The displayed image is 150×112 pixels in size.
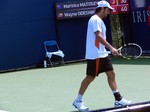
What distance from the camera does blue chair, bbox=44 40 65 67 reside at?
14461 millimetres

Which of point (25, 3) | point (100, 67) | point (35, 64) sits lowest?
point (35, 64)

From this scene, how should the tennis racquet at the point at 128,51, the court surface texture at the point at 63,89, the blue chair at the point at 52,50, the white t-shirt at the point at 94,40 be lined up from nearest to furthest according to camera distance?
the white t-shirt at the point at 94,40 → the tennis racquet at the point at 128,51 → the court surface texture at the point at 63,89 → the blue chair at the point at 52,50

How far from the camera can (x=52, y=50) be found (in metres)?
15.0

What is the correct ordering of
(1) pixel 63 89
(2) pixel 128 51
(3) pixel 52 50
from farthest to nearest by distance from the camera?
(3) pixel 52 50 < (1) pixel 63 89 < (2) pixel 128 51

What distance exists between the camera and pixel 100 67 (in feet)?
21.1

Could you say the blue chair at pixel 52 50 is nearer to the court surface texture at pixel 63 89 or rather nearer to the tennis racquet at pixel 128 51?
the court surface texture at pixel 63 89

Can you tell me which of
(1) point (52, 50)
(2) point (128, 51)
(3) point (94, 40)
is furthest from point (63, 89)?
(1) point (52, 50)

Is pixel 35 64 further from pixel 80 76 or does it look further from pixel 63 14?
pixel 80 76

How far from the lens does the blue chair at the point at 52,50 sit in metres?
14.5

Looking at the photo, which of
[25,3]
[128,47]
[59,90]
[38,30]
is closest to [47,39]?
[38,30]

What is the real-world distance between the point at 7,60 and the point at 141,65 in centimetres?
484

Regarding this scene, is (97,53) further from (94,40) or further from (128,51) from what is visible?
(128,51)

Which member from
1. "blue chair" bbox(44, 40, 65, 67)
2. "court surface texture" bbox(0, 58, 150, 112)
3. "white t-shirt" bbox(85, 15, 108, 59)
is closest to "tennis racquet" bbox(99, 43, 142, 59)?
"white t-shirt" bbox(85, 15, 108, 59)

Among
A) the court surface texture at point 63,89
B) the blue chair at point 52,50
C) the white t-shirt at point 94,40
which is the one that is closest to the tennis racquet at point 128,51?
the white t-shirt at point 94,40
